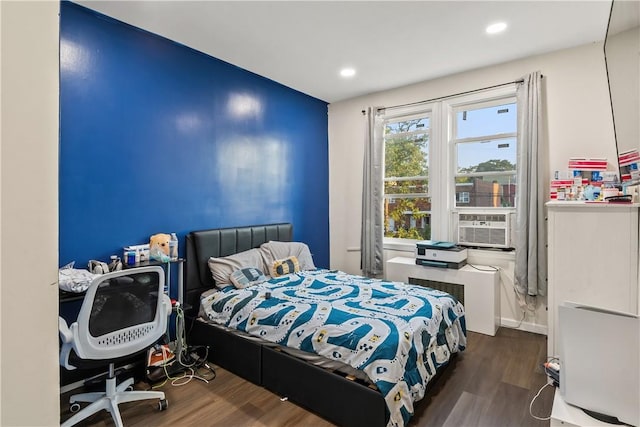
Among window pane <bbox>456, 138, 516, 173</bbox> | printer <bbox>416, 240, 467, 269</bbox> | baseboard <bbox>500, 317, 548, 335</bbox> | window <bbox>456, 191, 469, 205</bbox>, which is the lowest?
baseboard <bbox>500, 317, 548, 335</bbox>

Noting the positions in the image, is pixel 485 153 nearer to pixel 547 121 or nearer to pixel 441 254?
pixel 547 121

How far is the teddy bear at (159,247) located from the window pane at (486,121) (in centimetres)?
345

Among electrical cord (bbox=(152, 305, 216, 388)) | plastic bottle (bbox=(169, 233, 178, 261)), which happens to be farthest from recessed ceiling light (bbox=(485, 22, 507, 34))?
electrical cord (bbox=(152, 305, 216, 388))

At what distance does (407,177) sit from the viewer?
436 cm

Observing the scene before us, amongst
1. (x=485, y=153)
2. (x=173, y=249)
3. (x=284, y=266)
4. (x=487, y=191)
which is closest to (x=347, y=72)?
(x=485, y=153)

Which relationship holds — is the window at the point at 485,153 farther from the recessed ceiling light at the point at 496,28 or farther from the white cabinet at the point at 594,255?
the white cabinet at the point at 594,255

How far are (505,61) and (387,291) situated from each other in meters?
2.78

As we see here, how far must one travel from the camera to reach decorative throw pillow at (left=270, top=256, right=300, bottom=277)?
3.44 metres

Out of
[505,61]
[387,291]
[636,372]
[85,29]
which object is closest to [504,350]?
[387,291]

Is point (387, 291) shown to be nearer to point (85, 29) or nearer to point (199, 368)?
point (199, 368)

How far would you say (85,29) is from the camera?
8.19 feet

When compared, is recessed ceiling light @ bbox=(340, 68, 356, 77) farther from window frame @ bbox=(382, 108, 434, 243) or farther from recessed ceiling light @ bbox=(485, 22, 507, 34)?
recessed ceiling light @ bbox=(485, 22, 507, 34)

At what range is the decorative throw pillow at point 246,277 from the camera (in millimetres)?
3043

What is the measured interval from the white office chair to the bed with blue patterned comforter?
715mm
